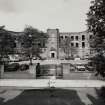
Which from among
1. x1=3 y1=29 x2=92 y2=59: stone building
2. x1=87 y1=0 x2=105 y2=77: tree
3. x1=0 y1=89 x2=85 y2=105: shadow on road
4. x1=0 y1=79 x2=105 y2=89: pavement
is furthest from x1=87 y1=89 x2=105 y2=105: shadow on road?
x1=3 y1=29 x2=92 y2=59: stone building

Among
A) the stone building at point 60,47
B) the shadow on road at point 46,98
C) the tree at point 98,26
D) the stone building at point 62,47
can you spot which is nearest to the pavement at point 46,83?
the shadow on road at point 46,98

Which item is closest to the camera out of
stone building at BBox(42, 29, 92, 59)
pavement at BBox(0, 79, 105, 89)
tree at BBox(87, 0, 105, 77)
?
tree at BBox(87, 0, 105, 77)

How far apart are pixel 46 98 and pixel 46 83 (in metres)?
5.17

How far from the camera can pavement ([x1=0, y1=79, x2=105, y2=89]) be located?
2024 cm

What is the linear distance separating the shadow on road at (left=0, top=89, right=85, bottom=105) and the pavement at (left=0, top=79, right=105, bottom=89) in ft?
6.02

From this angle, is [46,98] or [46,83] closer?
[46,98]

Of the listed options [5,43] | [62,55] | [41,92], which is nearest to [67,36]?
[62,55]

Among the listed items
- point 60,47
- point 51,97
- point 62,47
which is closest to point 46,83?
point 51,97

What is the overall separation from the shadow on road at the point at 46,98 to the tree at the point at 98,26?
467 centimetres

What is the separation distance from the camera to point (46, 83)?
2075cm

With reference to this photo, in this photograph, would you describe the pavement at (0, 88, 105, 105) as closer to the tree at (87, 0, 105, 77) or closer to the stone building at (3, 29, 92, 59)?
the tree at (87, 0, 105, 77)

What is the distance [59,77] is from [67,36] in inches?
2079

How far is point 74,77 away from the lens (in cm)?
2169

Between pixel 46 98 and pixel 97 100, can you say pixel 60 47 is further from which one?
pixel 97 100
